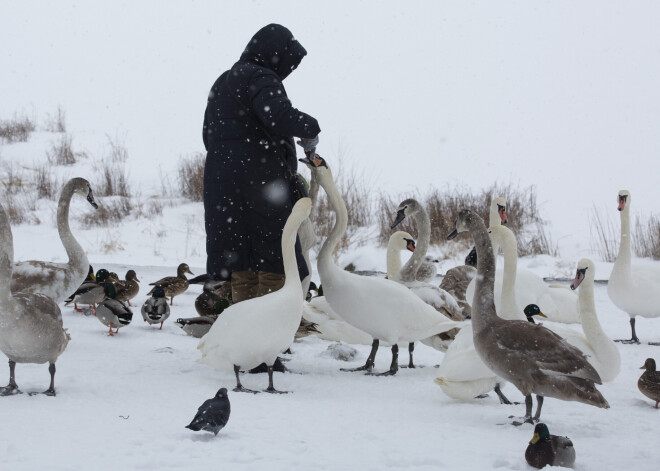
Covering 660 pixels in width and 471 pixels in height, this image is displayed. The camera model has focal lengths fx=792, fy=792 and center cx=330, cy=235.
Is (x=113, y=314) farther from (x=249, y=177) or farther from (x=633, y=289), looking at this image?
(x=633, y=289)

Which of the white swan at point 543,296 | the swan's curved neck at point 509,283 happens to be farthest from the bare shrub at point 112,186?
the swan's curved neck at point 509,283

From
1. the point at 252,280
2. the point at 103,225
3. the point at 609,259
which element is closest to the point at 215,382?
the point at 252,280

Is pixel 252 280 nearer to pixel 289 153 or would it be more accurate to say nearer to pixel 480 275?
pixel 289 153

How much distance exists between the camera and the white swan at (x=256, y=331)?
4.36 meters

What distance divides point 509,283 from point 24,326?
9.34 feet

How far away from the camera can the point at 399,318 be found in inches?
201

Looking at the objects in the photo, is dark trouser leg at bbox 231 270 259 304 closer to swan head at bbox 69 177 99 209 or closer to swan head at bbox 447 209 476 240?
swan head at bbox 447 209 476 240

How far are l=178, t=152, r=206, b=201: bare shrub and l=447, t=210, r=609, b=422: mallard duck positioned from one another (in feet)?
38.0

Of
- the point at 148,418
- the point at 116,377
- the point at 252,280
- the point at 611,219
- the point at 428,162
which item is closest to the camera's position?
the point at 148,418

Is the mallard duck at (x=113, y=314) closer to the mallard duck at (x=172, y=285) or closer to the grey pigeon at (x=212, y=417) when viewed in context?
the mallard duck at (x=172, y=285)

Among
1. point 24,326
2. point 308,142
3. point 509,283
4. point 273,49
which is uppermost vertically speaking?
point 273,49

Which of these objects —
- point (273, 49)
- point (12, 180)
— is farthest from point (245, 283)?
point (12, 180)

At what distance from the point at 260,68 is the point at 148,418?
2.29 metres

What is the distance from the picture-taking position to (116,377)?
470 centimetres
